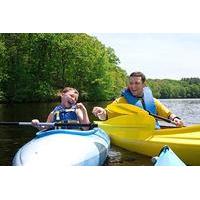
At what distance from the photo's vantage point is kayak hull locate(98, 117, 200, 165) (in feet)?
14.7

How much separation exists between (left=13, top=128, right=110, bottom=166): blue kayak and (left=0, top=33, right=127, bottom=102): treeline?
5.98 metres

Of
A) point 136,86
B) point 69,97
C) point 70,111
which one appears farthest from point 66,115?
point 136,86

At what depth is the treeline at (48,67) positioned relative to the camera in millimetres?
10883

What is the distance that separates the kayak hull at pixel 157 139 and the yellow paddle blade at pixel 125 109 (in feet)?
0.44

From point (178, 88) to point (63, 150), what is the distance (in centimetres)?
893

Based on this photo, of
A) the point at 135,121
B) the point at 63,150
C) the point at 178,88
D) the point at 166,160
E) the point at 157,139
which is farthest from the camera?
the point at 178,88

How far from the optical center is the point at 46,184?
333 centimetres

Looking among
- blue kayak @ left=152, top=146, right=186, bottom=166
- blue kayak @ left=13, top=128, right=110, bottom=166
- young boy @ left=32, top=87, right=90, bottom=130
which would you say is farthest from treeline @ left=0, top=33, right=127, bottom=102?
blue kayak @ left=152, top=146, right=186, bottom=166

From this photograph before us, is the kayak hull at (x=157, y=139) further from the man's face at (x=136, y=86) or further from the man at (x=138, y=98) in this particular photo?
the man's face at (x=136, y=86)

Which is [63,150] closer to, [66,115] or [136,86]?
[66,115]

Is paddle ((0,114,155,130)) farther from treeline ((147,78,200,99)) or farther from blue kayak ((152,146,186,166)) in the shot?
treeline ((147,78,200,99))

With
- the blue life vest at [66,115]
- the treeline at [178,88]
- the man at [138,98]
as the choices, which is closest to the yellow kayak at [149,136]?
the man at [138,98]

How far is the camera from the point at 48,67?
453 inches

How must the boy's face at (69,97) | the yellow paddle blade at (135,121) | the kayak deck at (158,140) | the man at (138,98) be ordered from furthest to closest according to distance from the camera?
the man at (138,98)
the yellow paddle blade at (135,121)
the boy's face at (69,97)
the kayak deck at (158,140)
